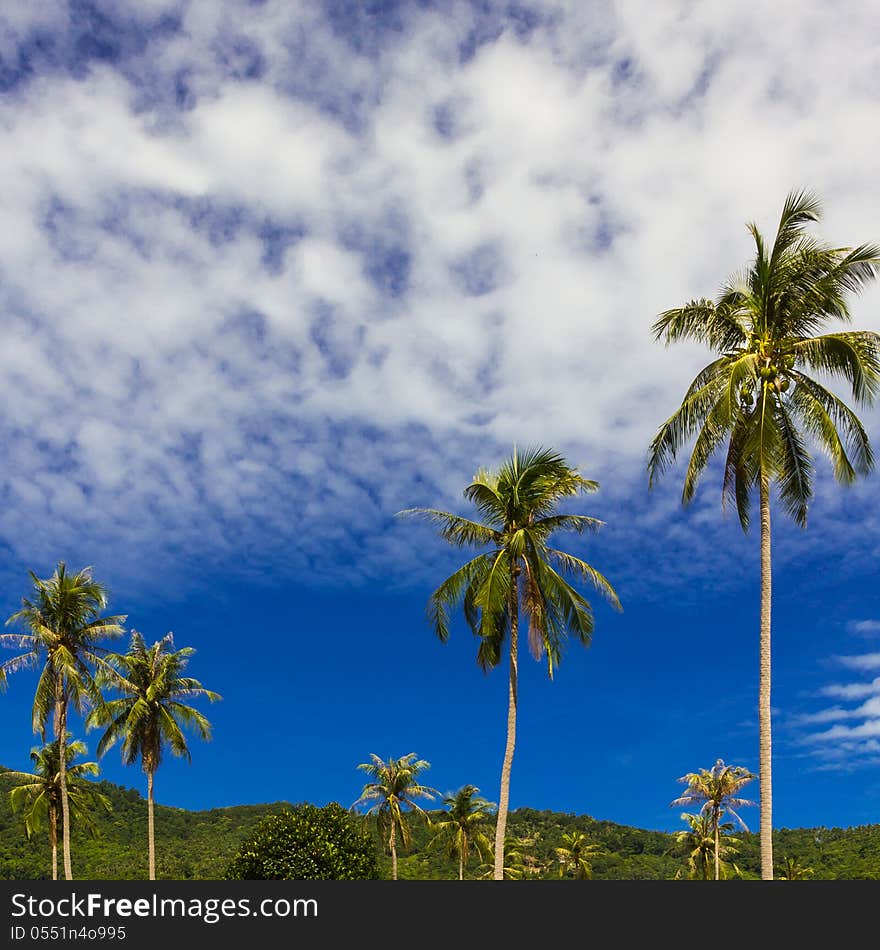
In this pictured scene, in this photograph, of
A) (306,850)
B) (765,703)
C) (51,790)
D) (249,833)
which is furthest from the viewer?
(249,833)

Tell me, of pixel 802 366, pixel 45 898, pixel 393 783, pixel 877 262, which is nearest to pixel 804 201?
pixel 877 262

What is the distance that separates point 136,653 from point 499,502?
2245cm

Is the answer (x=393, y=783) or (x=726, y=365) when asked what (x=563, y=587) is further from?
(x=393, y=783)

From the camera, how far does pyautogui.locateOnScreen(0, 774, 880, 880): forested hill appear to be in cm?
7219

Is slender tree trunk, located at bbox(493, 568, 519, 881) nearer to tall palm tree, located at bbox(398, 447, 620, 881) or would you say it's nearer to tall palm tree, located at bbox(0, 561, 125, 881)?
tall palm tree, located at bbox(398, 447, 620, 881)

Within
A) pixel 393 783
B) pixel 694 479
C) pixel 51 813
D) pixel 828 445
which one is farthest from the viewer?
pixel 393 783

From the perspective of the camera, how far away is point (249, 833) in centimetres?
5972

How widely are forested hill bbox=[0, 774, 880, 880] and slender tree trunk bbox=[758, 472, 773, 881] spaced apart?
44.6m

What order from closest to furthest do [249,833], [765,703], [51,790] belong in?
[765,703] → [51,790] → [249,833]

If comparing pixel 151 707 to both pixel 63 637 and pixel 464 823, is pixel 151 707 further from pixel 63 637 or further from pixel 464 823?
pixel 464 823

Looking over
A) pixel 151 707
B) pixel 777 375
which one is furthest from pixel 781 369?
pixel 151 707

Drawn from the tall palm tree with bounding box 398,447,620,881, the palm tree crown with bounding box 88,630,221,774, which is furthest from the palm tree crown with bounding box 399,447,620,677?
the palm tree crown with bounding box 88,630,221,774

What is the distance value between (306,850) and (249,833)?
109 feet

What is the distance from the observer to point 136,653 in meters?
43.6
